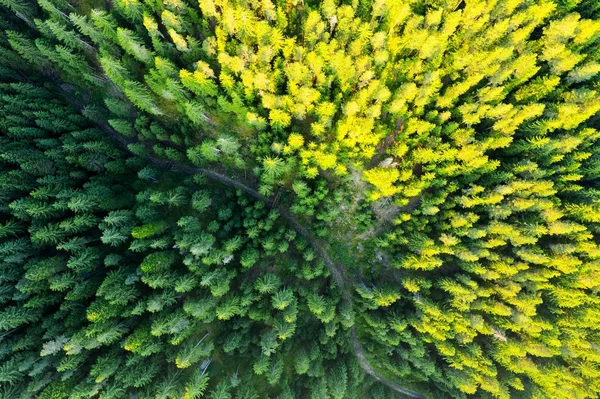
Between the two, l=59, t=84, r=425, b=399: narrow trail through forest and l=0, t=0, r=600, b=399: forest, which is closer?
l=0, t=0, r=600, b=399: forest

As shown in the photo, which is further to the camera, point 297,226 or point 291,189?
point 297,226

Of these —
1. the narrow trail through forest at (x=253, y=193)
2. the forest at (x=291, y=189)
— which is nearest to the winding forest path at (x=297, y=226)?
the narrow trail through forest at (x=253, y=193)

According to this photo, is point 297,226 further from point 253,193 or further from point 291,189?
point 253,193

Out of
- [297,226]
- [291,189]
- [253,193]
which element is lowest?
[297,226]

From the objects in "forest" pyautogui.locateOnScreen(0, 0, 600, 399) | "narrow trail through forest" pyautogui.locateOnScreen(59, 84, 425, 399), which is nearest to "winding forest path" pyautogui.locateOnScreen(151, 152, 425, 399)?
"narrow trail through forest" pyautogui.locateOnScreen(59, 84, 425, 399)

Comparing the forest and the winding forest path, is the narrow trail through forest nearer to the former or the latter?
the winding forest path

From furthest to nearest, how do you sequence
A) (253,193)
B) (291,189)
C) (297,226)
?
(297,226) → (253,193) → (291,189)

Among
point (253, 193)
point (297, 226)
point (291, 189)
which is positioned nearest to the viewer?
point (291, 189)

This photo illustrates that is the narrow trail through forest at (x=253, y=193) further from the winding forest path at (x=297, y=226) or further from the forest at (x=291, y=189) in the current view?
the forest at (x=291, y=189)

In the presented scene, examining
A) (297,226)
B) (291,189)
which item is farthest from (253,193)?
(297,226)

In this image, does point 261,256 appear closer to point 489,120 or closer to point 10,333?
point 10,333
